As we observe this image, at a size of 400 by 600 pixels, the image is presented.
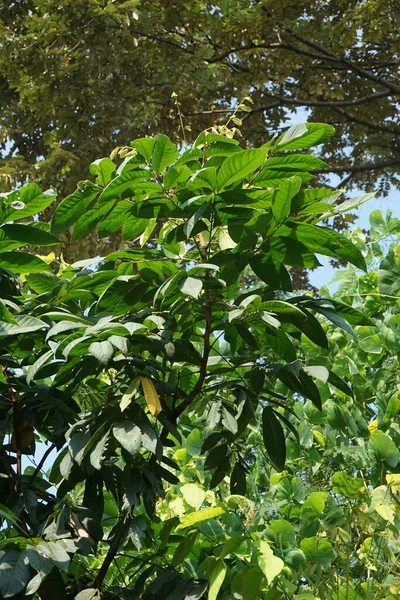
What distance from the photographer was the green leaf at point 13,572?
4.09 feet

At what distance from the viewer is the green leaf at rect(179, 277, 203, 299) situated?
1.27 meters

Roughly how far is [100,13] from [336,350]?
4410 mm

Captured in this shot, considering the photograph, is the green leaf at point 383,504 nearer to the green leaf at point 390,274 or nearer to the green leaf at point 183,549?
the green leaf at point 183,549

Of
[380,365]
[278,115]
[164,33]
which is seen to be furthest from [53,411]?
[278,115]

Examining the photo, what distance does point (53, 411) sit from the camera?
1.63 metres

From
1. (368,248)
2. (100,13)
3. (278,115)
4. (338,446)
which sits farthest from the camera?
(278,115)

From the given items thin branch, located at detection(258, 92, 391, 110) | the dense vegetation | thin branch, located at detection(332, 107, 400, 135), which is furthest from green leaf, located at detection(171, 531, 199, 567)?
thin branch, located at detection(332, 107, 400, 135)

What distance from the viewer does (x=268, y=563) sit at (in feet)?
5.40

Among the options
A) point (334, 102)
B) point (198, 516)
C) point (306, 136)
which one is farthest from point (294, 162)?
point (334, 102)

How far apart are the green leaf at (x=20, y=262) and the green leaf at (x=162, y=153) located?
26 cm

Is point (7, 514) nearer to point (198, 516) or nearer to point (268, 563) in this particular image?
point (198, 516)

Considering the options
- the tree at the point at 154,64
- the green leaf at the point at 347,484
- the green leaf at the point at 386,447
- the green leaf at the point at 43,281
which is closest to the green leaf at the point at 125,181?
the green leaf at the point at 43,281

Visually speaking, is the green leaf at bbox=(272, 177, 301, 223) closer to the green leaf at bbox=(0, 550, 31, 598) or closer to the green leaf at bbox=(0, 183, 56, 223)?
the green leaf at bbox=(0, 183, 56, 223)

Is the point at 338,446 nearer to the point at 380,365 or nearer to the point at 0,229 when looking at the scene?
the point at 380,365
